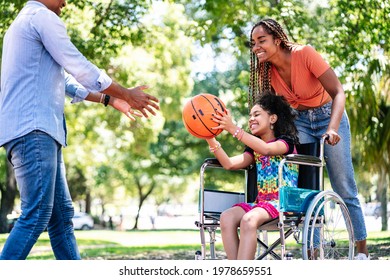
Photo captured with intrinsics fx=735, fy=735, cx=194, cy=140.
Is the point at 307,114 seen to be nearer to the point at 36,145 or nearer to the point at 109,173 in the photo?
the point at 36,145

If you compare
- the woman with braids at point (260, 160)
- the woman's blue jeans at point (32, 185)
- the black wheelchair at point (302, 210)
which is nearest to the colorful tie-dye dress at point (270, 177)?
the woman with braids at point (260, 160)

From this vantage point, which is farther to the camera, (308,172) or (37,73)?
(308,172)

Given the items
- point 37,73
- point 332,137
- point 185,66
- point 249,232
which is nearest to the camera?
point 37,73

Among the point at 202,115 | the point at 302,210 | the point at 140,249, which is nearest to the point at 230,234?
the point at 302,210

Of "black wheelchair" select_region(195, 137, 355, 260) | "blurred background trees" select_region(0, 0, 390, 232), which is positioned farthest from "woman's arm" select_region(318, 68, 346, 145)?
"blurred background trees" select_region(0, 0, 390, 232)

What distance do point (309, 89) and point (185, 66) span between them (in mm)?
20051

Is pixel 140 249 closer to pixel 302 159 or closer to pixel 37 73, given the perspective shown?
pixel 302 159

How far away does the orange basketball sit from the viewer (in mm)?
4812

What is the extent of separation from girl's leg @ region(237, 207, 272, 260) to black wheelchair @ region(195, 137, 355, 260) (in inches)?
5.6

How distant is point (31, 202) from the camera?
13.6 ft

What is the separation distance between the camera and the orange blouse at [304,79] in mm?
5352

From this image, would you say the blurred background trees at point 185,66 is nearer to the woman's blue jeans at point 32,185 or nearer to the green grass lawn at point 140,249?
the green grass lawn at point 140,249

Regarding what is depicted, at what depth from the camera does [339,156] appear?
555 centimetres

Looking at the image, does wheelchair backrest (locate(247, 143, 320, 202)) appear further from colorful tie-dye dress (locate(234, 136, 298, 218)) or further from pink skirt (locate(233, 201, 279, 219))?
pink skirt (locate(233, 201, 279, 219))
